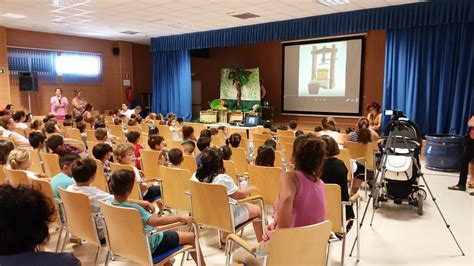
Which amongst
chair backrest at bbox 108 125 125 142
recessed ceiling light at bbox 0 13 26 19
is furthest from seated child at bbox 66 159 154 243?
recessed ceiling light at bbox 0 13 26 19

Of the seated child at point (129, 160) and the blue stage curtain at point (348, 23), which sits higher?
the blue stage curtain at point (348, 23)

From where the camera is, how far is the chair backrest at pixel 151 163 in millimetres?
4258

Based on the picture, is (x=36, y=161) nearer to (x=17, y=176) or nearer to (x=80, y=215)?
(x=17, y=176)

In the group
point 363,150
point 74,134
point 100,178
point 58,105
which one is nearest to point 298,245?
point 100,178

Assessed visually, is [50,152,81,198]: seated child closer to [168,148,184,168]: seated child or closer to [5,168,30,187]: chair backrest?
[5,168,30,187]: chair backrest

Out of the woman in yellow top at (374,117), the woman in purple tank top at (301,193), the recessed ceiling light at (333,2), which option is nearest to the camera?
the woman in purple tank top at (301,193)

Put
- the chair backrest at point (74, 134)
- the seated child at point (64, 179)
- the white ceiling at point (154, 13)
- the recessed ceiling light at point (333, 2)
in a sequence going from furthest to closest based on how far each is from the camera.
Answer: the white ceiling at point (154, 13) < the recessed ceiling light at point (333, 2) < the chair backrest at point (74, 134) < the seated child at point (64, 179)

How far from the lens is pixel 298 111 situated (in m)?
12.0

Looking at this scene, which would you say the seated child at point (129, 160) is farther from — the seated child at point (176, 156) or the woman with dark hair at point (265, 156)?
the woman with dark hair at point (265, 156)

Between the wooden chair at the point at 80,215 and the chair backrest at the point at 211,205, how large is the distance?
30.8 inches

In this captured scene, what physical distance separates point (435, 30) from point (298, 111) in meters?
5.07

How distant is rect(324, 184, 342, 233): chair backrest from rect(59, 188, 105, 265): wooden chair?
175 centimetres

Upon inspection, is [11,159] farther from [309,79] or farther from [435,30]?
[309,79]

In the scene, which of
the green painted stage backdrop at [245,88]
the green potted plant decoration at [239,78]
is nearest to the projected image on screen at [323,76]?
the green painted stage backdrop at [245,88]
